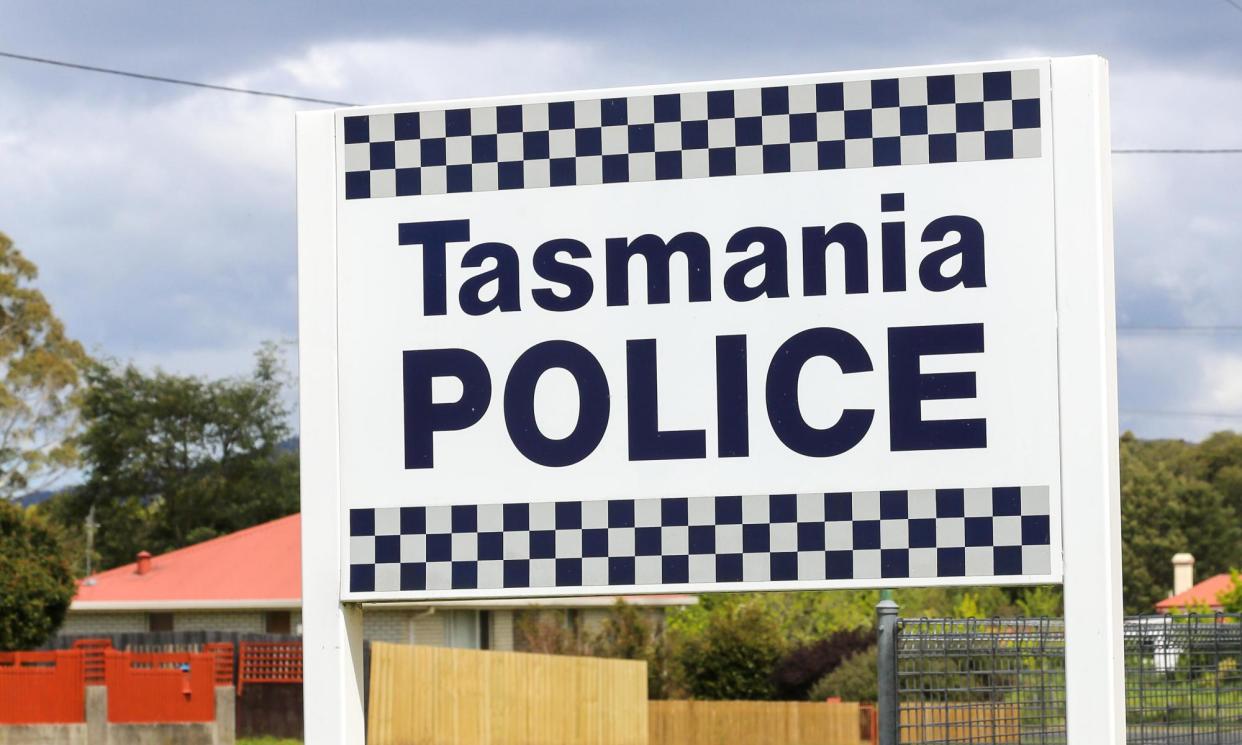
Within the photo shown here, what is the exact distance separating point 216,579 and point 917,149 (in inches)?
1327

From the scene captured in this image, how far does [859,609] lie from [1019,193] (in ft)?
110

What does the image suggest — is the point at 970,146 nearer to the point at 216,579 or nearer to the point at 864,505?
the point at 864,505

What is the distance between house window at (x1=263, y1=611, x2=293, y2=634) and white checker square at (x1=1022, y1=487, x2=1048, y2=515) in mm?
32488

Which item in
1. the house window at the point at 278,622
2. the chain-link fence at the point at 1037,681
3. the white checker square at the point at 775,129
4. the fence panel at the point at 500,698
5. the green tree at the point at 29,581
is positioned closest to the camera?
the white checker square at the point at 775,129

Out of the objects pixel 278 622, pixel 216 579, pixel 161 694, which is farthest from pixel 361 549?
pixel 216 579

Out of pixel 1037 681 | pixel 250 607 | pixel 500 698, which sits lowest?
pixel 500 698

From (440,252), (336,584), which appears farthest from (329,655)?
(440,252)

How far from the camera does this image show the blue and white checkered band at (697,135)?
2967 mm

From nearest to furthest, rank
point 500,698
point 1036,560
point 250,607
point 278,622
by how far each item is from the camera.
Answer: point 1036,560, point 500,698, point 250,607, point 278,622

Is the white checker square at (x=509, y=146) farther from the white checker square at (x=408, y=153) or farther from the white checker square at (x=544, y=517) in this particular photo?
the white checker square at (x=544, y=517)

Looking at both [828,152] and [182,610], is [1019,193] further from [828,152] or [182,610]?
[182,610]

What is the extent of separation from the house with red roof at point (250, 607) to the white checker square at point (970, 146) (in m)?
29.6

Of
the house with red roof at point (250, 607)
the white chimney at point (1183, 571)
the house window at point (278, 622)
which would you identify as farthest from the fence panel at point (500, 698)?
the white chimney at point (1183, 571)

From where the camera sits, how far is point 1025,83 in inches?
116
